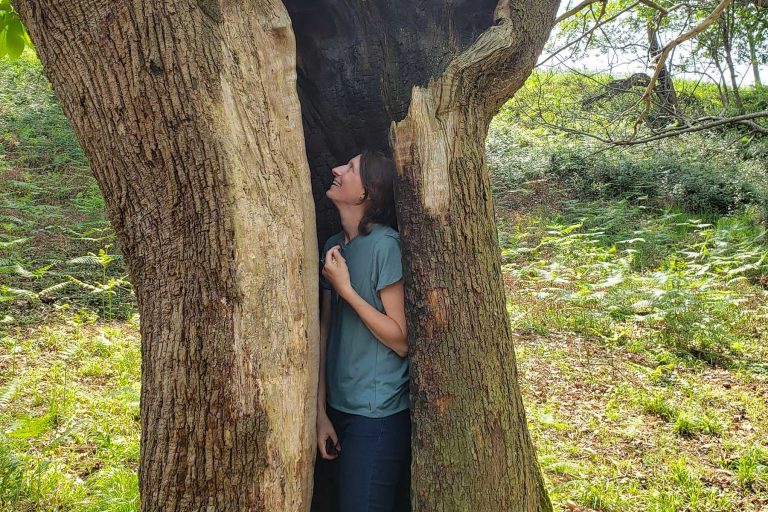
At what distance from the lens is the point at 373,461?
92.2 inches

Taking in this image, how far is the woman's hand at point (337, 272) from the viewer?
2.37 m

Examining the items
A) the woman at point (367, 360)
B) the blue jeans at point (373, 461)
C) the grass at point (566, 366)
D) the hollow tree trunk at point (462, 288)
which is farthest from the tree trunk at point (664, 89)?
the blue jeans at point (373, 461)

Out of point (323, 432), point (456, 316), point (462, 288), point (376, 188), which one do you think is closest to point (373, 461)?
point (323, 432)

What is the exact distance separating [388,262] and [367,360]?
0.43 meters

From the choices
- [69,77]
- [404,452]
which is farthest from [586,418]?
[69,77]

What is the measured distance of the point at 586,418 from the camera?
4.69 meters

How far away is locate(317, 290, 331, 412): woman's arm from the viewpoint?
95.2 inches

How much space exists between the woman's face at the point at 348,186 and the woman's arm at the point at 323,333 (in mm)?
428

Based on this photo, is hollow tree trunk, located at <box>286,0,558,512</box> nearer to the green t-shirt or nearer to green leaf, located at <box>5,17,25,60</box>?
the green t-shirt

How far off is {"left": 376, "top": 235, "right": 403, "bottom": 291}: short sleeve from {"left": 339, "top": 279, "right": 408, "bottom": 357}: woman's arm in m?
0.03

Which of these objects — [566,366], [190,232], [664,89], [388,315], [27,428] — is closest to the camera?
[190,232]

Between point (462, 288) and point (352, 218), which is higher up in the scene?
point (352, 218)

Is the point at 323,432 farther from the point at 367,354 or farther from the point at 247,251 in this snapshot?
the point at 247,251

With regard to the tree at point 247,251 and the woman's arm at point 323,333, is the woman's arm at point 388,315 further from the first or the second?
the woman's arm at point 323,333
